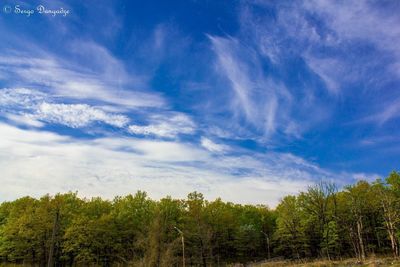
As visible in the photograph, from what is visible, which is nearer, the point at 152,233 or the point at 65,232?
the point at 152,233

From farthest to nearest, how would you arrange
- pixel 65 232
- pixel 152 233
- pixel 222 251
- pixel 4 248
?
pixel 222 251, pixel 65 232, pixel 4 248, pixel 152 233

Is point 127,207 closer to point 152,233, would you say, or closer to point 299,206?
point 152,233

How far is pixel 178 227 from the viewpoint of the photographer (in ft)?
218

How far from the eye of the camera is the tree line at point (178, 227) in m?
57.8

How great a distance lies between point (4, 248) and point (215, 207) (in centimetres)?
3685

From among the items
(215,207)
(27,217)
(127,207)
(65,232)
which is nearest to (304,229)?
(215,207)

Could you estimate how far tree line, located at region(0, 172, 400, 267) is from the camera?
57.8 m

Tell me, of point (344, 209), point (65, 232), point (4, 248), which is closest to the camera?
point (4, 248)

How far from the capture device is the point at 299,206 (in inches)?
2894

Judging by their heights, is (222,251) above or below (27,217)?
below

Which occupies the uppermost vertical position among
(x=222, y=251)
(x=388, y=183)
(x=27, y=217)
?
(x=388, y=183)

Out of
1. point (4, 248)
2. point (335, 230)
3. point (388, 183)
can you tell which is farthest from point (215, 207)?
point (4, 248)

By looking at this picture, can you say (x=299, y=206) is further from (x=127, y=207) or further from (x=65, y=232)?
(x=65, y=232)

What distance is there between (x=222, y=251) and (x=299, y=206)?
1836 centimetres
